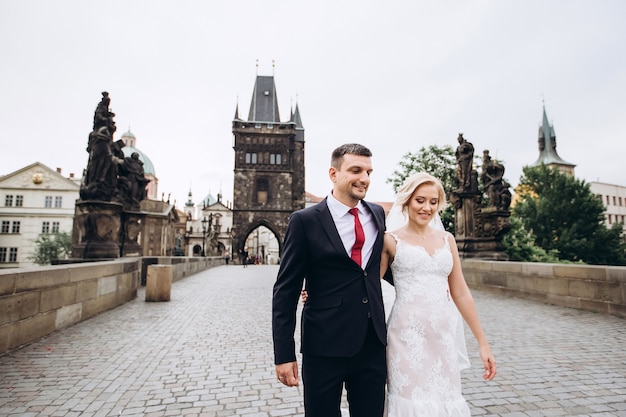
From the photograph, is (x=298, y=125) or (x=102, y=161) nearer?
(x=102, y=161)

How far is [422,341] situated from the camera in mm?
2027

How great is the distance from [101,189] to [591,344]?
31.3 ft

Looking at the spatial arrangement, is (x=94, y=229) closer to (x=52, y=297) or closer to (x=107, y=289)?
(x=107, y=289)

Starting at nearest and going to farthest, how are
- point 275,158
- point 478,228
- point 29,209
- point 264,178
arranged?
point 478,228 → point 29,209 → point 264,178 → point 275,158

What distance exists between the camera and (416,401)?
6.39 ft

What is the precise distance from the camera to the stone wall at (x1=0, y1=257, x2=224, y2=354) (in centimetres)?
431

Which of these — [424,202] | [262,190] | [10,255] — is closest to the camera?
[424,202]

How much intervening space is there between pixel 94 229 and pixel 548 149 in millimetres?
78717

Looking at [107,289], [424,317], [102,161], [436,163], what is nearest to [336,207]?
[424,317]

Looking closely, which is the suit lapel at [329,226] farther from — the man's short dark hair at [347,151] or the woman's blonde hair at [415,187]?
the woman's blonde hair at [415,187]

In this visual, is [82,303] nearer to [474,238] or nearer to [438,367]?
[438,367]

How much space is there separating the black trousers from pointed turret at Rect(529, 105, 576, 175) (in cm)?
7839

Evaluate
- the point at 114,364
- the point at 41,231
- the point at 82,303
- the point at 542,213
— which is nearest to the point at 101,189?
the point at 82,303

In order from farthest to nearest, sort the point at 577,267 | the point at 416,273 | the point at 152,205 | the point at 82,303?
the point at 152,205
the point at 577,267
the point at 82,303
the point at 416,273
